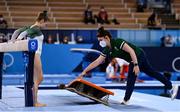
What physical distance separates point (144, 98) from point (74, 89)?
1696mm

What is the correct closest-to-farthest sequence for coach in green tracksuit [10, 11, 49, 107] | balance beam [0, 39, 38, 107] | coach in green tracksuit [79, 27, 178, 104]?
balance beam [0, 39, 38, 107], coach in green tracksuit [10, 11, 49, 107], coach in green tracksuit [79, 27, 178, 104]

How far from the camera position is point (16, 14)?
20.1m

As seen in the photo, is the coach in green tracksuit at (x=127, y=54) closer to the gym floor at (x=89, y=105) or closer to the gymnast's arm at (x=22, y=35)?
the gym floor at (x=89, y=105)

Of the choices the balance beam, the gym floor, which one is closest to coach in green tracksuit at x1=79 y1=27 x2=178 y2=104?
the gym floor

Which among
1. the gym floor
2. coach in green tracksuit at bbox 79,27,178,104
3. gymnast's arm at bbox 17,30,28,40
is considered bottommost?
the gym floor

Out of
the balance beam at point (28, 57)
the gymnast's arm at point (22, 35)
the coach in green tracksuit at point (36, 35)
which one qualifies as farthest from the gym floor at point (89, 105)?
the gymnast's arm at point (22, 35)

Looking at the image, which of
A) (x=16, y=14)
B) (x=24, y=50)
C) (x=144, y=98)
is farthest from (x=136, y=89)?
(x=16, y=14)

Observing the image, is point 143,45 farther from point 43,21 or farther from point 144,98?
point 43,21

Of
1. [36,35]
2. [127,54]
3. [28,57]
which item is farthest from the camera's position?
[127,54]

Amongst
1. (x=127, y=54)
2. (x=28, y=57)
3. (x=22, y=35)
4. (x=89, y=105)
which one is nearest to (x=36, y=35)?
(x=22, y=35)

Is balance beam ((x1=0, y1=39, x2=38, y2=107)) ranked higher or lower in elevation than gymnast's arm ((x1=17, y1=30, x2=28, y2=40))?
lower

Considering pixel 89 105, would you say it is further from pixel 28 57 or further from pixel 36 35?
pixel 36 35

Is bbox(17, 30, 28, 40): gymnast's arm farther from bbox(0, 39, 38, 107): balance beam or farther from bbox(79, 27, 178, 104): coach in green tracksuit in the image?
bbox(79, 27, 178, 104): coach in green tracksuit

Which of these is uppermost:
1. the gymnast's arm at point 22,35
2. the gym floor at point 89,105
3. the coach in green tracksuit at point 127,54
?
the gymnast's arm at point 22,35
